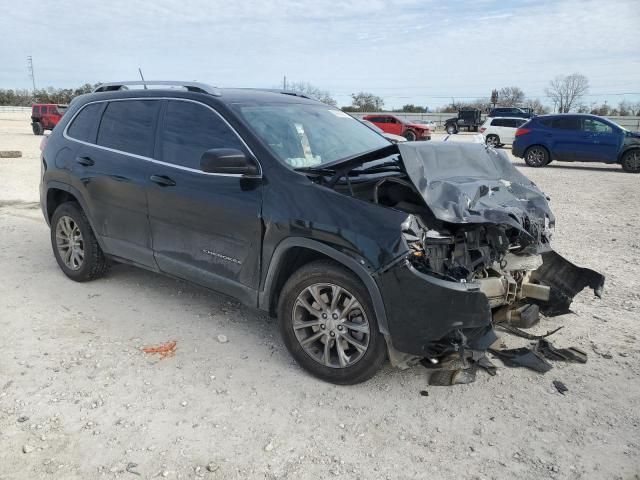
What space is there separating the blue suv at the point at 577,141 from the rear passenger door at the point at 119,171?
49.1 feet

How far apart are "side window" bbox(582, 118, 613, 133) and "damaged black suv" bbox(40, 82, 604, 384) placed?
44.1 ft

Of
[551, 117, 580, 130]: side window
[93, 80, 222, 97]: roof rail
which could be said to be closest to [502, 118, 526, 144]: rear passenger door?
[551, 117, 580, 130]: side window

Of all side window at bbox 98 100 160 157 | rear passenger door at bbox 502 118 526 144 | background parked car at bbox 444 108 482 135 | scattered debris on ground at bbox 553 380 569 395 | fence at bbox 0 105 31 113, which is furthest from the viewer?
fence at bbox 0 105 31 113

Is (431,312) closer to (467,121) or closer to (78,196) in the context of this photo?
(78,196)

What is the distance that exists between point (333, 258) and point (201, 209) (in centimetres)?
121

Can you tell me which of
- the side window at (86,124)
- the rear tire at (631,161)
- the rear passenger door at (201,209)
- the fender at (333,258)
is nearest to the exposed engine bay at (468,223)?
the fender at (333,258)

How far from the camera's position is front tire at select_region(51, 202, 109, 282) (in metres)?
5.01

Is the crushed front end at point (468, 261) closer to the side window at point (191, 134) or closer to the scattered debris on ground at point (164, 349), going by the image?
the side window at point (191, 134)

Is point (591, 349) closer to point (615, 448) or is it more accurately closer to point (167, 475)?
point (615, 448)

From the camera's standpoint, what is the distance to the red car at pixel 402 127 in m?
28.2

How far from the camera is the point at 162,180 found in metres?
4.11

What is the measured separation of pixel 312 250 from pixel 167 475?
5.17ft

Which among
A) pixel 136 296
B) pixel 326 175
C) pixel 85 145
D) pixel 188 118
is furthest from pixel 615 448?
pixel 85 145

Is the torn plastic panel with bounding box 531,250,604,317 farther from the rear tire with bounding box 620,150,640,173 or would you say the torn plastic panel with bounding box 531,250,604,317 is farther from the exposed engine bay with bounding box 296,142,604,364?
the rear tire with bounding box 620,150,640,173
